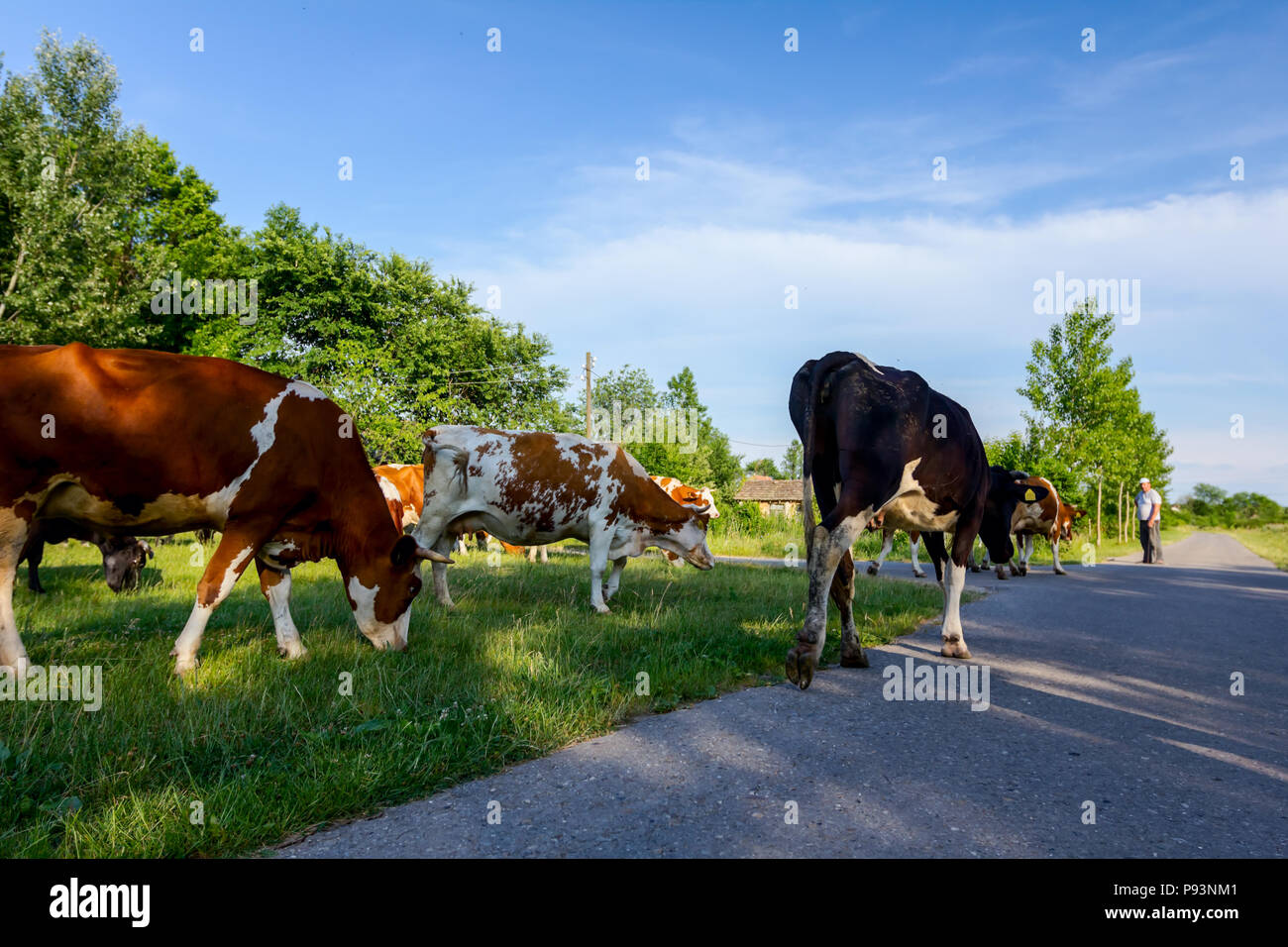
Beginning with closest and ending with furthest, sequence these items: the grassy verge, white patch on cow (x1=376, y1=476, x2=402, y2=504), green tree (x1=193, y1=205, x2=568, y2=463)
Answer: white patch on cow (x1=376, y1=476, x2=402, y2=504), the grassy verge, green tree (x1=193, y1=205, x2=568, y2=463)

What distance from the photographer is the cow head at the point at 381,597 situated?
5.83 metres

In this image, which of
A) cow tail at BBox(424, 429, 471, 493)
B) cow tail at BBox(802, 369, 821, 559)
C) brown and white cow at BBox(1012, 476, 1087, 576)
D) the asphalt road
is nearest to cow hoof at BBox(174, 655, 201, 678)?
the asphalt road

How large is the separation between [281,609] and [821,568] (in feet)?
14.0

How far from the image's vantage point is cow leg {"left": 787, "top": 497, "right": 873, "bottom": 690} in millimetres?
5004

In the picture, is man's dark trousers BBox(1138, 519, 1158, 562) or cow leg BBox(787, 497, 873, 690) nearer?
cow leg BBox(787, 497, 873, 690)

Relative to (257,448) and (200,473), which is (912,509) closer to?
(257,448)

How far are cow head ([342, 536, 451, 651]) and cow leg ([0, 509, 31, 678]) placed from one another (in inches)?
80.1

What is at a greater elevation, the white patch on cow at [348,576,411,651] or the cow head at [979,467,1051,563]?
the cow head at [979,467,1051,563]

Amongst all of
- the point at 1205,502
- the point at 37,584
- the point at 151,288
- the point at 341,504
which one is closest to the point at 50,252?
the point at 151,288

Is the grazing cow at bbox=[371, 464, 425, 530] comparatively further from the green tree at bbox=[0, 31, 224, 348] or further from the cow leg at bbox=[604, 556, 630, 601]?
the green tree at bbox=[0, 31, 224, 348]
